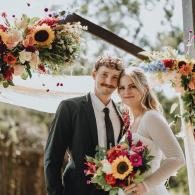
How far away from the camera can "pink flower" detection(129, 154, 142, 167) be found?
266 centimetres

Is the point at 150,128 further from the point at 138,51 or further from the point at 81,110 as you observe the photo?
the point at 138,51

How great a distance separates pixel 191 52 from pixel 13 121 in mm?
6307

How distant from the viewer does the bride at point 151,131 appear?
2.80m

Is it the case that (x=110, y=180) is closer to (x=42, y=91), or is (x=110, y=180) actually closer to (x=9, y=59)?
(x=9, y=59)

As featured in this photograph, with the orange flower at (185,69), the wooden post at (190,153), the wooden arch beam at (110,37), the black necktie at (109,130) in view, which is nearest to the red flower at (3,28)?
the black necktie at (109,130)

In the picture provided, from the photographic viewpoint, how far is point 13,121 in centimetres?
946

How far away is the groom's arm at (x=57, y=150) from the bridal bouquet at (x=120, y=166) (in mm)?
370

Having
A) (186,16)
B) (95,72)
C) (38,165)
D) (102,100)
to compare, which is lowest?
(38,165)

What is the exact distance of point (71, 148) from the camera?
3105 mm

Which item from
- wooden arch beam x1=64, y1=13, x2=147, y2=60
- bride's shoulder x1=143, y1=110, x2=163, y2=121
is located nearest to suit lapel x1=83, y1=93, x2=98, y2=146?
bride's shoulder x1=143, y1=110, x2=163, y2=121

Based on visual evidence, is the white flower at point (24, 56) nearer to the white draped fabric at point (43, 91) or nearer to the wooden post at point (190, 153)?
the white draped fabric at point (43, 91)

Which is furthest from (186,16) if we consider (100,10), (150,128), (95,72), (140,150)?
(100,10)

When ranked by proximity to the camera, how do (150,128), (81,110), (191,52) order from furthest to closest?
(191,52) < (81,110) < (150,128)

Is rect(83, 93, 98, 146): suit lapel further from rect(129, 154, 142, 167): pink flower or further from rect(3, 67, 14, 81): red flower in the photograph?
rect(3, 67, 14, 81): red flower
